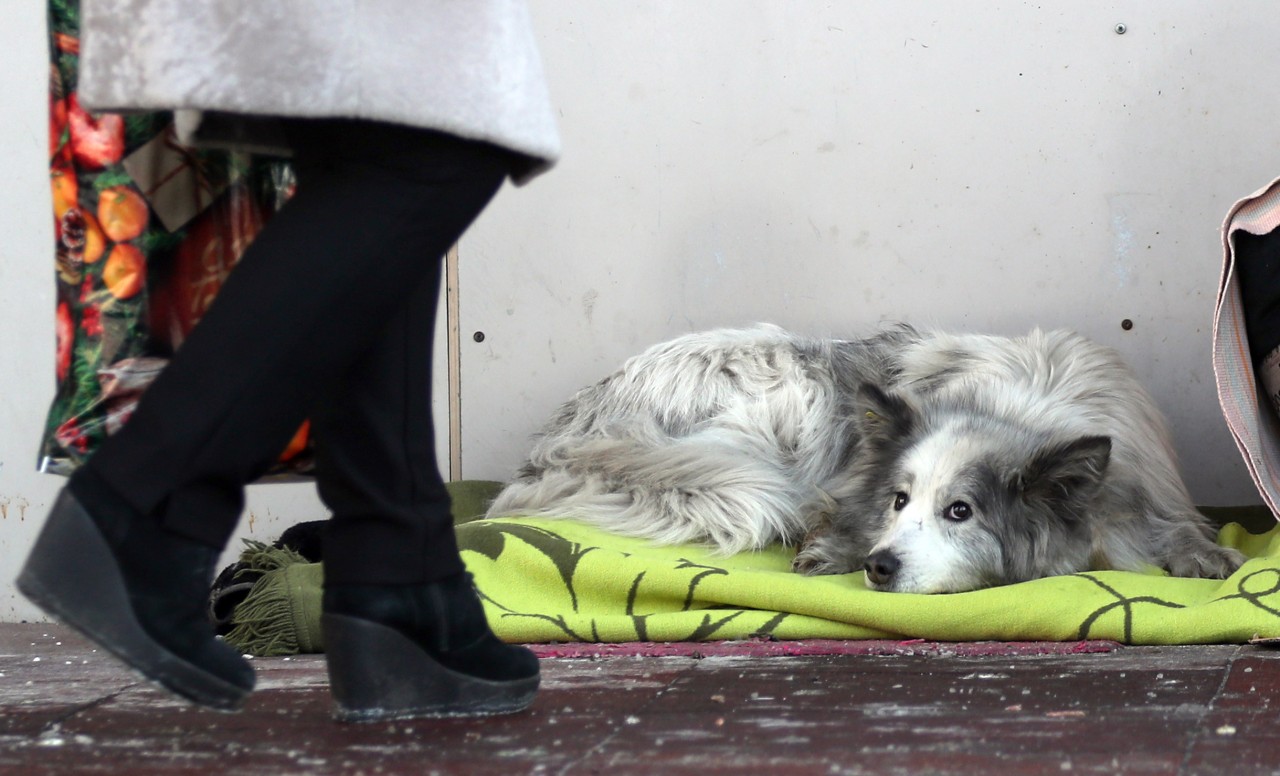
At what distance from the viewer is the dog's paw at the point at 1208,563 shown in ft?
8.67

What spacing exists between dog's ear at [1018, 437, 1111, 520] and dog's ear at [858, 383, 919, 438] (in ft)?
1.05

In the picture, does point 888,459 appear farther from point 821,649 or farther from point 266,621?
point 266,621

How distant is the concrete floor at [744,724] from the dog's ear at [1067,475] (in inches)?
23.7

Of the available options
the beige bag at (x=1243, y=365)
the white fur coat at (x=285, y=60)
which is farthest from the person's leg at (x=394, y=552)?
the beige bag at (x=1243, y=365)

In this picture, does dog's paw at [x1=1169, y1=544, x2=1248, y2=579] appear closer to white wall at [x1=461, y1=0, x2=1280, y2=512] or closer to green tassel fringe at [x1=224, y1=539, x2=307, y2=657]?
white wall at [x1=461, y1=0, x2=1280, y2=512]

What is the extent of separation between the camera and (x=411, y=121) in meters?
1.17

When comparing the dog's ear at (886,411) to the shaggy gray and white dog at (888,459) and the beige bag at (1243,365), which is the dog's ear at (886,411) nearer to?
the shaggy gray and white dog at (888,459)

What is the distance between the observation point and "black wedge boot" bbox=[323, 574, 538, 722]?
4.53 ft

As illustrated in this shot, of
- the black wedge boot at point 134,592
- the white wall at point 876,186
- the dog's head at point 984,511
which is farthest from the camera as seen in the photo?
the white wall at point 876,186

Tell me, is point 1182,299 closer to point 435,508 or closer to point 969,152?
point 969,152

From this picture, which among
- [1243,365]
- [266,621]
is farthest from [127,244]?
[1243,365]

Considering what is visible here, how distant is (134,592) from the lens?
3.88ft

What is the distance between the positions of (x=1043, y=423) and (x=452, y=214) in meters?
2.06

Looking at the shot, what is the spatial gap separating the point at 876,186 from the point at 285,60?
8.22 feet
